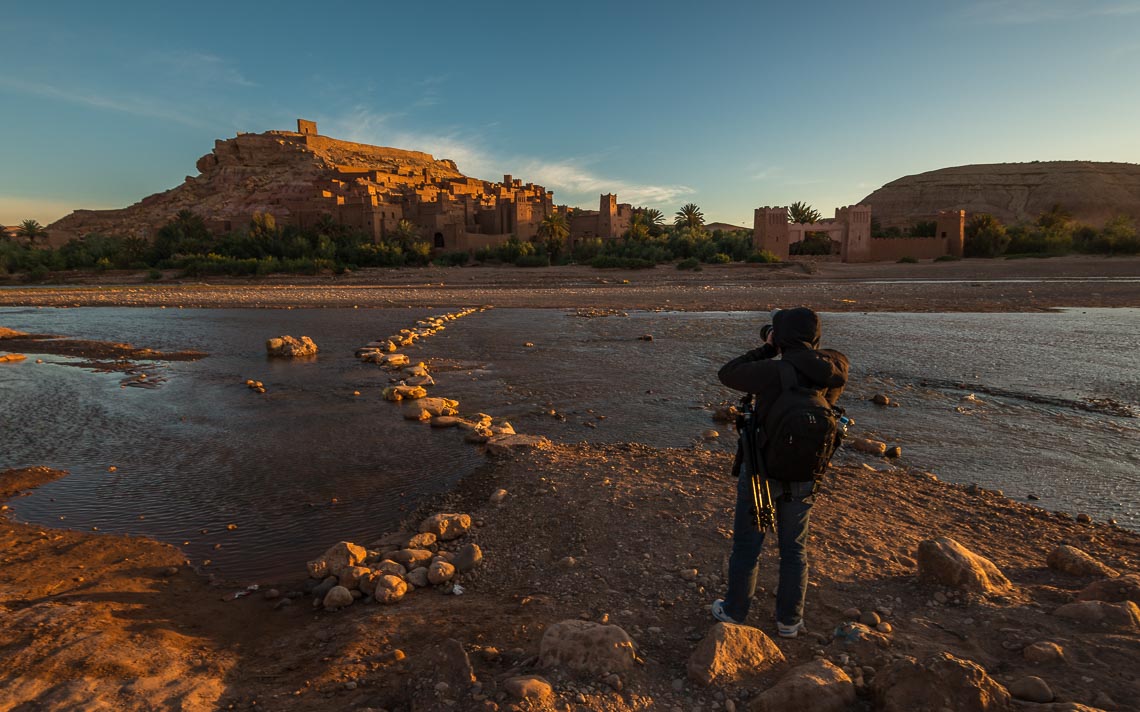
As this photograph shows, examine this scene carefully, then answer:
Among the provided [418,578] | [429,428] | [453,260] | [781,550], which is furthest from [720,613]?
[453,260]

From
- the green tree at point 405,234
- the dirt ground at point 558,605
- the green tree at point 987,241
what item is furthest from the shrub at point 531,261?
the dirt ground at point 558,605

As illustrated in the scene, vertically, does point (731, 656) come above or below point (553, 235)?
below

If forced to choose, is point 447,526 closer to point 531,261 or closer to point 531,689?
point 531,689

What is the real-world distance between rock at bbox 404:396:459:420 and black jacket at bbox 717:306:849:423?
18.6 ft

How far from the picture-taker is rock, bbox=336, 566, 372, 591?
12.1 ft

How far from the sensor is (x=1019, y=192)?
320 feet

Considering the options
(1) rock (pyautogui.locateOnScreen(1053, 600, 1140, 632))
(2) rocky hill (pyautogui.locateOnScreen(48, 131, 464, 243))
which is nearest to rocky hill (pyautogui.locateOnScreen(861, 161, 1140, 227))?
(2) rocky hill (pyautogui.locateOnScreen(48, 131, 464, 243))

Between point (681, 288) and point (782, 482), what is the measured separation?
29.8 meters

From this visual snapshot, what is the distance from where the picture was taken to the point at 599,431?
24.7ft

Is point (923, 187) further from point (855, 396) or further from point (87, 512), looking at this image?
point (87, 512)

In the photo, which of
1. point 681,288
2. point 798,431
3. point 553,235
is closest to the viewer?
point 798,431

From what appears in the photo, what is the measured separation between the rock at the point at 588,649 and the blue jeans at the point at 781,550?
2.23ft

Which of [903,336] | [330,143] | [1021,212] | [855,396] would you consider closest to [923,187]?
[1021,212]

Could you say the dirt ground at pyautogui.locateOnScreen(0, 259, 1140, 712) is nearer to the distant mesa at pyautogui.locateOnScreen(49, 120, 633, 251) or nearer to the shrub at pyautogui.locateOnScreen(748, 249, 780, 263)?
the shrub at pyautogui.locateOnScreen(748, 249, 780, 263)
